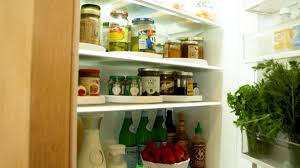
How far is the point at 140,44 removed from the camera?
110cm

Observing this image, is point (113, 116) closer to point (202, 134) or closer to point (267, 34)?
point (202, 134)

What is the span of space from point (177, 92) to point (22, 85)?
0.86m

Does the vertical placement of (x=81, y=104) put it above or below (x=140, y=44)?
below

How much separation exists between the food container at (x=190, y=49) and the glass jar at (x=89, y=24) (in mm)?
558

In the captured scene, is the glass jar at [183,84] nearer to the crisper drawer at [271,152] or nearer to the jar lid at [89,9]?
the crisper drawer at [271,152]

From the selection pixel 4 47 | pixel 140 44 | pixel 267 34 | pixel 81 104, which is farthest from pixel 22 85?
pixel 267 34

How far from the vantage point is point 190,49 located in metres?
1.32

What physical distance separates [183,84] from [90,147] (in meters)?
0.57

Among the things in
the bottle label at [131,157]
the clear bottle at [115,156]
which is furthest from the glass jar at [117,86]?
the bottle label at [131,157]

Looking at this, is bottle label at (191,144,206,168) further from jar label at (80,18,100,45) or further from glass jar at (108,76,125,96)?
jar label at (80,18,100,45)

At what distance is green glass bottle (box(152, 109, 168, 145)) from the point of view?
142cm

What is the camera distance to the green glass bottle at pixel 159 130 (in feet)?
4.67

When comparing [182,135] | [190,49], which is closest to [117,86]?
[190,49]

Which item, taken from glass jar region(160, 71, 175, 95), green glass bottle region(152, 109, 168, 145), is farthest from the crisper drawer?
green glass bottle region(152, 109, 168, 145)
